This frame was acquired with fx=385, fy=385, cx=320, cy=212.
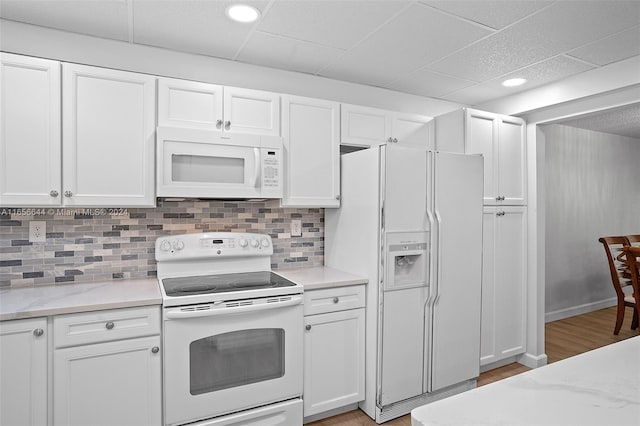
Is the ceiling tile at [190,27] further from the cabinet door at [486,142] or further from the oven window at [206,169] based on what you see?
the cabinet door at [486,142]

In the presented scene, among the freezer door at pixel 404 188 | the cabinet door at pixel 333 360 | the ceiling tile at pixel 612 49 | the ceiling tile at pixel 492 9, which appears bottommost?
the cabinet door at pixel 333 360

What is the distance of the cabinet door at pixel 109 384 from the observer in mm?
1831

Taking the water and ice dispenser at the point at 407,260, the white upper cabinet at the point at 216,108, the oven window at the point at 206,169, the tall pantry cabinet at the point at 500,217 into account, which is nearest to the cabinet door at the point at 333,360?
the water and ice dispenser at the point at 407,260

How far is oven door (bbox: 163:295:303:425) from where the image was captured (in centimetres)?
202

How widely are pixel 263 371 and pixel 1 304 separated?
1355mm

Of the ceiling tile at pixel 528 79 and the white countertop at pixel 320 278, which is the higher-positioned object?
the ceiling tile at pixel 528 79

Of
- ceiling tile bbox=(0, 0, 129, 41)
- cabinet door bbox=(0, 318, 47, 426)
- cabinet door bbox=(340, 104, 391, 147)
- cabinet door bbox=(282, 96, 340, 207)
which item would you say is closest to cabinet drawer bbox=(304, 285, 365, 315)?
cabinet door bbox=(282, 96, 340, 207)

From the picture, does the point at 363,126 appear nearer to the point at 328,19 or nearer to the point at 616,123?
the point at 328,19

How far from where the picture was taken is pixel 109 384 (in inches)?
74.8

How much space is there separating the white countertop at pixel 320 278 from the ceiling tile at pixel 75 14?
5.95 feet

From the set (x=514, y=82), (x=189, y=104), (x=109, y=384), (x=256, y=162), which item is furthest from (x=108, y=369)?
(x=514, y=82)

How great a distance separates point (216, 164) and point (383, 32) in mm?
1281

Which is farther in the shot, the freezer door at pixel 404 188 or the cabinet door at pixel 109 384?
the freezer door at pixel 404 188

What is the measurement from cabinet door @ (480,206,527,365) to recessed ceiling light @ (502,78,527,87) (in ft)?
3.29
